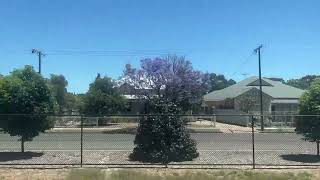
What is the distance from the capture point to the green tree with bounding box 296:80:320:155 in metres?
20.2

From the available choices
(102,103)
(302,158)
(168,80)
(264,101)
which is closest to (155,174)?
(302,158)

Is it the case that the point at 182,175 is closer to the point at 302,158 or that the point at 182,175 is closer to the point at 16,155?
the point at 302,158

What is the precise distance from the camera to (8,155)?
21.0 metres

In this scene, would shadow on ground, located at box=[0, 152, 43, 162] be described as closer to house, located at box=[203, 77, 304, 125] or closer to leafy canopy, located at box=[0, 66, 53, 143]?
leafy canopy, located at box=[0, 66, 53, 143]

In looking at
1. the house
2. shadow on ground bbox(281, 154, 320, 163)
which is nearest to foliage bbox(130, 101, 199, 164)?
shadow on ground bbox(281, 154, 320, 163)

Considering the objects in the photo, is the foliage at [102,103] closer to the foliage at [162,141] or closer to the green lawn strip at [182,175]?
the foliage at [162,141]

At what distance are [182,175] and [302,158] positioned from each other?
625 centimetres

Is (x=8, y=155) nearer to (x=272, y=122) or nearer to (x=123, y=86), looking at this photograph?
(x=123, y=86)

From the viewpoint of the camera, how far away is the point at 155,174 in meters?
16.4

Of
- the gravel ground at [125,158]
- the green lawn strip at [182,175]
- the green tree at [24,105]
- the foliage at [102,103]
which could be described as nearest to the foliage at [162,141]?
the gravel ground at [125,158]

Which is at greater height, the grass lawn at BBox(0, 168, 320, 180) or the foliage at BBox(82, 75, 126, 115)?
the foliage at BBox(82, 75, 126, 115)

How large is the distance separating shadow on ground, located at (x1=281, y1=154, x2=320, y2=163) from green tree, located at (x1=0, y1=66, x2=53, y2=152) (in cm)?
915

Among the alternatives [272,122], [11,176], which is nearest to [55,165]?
[11,176]

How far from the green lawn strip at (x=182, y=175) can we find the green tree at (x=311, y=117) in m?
4.11
